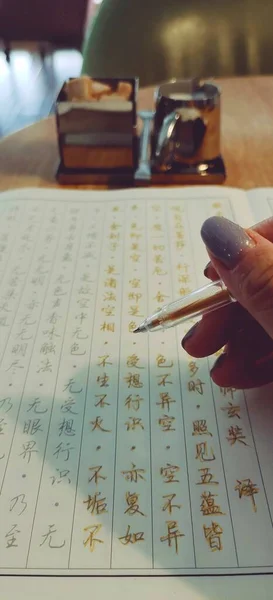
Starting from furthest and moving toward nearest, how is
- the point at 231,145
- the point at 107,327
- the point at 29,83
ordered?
the point at 29,83
the point at 231,145
the point at 107,327

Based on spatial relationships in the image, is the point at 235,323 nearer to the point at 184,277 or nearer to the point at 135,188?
the point at 184,277

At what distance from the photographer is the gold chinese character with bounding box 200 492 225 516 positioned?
27 centimetres

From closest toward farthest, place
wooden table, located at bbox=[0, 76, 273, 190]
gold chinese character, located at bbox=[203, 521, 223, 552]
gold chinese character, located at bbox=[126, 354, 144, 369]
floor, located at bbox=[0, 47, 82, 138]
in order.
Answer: gold chinese character, located at bbox=[203, 521, 223, 552] < gold chinese character, located at bbox=[126, 354, 144, 369] < wooden table, located at bbox=[0, 76, 273, 190] < floor, located at bbox=[0, 47, 82, 138]

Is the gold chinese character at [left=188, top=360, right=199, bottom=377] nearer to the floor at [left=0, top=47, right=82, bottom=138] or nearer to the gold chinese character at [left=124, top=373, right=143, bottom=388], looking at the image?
the gold chinese character at [left=124, top=373, right=143, bottom=388]

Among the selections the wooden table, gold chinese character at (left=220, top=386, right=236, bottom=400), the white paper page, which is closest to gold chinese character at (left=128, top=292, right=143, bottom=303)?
the white paper page

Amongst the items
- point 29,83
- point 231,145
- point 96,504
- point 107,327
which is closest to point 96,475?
point 96,504

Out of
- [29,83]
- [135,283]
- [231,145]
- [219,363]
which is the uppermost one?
[29,83]

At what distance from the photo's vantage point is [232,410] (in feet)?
1.06

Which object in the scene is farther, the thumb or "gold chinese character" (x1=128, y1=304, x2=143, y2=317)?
"gold chinese character" (x1=128, y1=304, x2=143, y2=317)

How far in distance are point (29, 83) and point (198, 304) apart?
8.00ft

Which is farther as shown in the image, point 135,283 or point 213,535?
point 135,283

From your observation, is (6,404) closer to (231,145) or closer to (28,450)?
(28,450)

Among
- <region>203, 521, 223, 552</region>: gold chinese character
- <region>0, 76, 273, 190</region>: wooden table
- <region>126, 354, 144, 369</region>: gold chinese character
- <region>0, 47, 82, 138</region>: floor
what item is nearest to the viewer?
<region>203, 521, 223, 552</region>: gold chinese character

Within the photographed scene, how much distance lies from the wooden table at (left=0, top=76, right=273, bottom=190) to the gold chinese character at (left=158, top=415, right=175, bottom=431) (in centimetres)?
32
